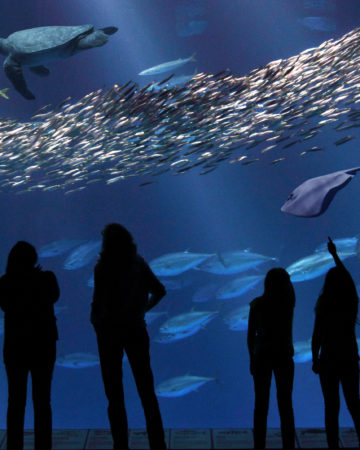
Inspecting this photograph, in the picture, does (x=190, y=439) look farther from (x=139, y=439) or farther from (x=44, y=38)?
(x=44, y=38)

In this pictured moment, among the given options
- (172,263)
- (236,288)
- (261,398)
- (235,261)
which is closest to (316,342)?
(261,398)

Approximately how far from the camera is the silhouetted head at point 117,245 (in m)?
2.99

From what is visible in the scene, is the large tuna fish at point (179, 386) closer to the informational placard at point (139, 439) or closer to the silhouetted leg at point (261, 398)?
the informational placard at point (139, 439)

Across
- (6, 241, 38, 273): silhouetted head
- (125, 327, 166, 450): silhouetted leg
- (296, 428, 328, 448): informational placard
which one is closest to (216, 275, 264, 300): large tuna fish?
(296, 428, 328, 448): informational placard

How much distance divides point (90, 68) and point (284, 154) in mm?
7115

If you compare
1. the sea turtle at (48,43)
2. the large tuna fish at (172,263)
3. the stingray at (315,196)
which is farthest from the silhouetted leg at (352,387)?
the large tuna fish at (172,263)

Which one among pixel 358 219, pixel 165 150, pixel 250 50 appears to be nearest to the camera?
pixel 165 150

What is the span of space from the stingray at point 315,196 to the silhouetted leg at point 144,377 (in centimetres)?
186

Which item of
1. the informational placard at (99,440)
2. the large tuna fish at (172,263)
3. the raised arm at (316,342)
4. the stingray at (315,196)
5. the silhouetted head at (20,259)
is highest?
the large tuna fish at (172,263)

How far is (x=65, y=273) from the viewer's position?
48.0 ft

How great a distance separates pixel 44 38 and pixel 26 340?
13.7 ft

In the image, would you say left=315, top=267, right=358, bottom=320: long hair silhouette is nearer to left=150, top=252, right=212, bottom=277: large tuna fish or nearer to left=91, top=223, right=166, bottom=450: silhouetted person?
left=91, top=223, right=166, bottom=450: silhouetted person

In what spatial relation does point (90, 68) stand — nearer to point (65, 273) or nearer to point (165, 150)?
point (165, 150)

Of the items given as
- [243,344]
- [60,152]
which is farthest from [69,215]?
[243,344]
